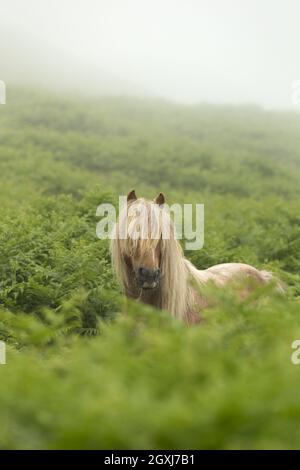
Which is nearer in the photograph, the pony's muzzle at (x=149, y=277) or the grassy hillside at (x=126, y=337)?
the grassy hillside at (x=126, y=337)

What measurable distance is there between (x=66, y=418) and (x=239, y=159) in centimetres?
2402

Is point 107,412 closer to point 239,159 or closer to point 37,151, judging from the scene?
point 37,151

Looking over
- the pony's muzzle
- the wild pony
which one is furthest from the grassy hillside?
the pony's muzzle

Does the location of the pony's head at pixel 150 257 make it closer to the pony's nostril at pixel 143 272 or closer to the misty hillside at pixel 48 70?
the pony's nostril at pixel 143 272

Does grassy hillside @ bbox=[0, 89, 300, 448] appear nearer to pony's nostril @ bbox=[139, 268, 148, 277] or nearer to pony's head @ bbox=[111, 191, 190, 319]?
pony's head @ bbox=[111, 191, 190, 319]

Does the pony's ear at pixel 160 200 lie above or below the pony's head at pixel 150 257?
above

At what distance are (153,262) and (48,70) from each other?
6150 centimetres

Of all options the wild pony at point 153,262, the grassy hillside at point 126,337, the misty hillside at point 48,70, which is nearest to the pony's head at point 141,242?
the wild pony at point 153,262

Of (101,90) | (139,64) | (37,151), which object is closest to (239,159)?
(37,151)

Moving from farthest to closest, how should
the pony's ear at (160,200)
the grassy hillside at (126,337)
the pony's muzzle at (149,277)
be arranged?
the pony's ear at (160,200) → the pony's muzzle at (149,277) → the grassy hillside at (126,337)

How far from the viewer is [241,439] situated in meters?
2.57

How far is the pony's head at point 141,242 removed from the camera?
548 cm

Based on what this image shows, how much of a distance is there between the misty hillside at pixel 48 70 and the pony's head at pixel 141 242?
46.0 metres
